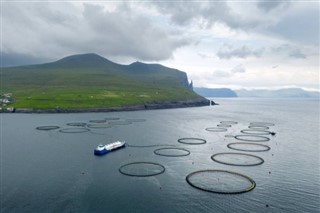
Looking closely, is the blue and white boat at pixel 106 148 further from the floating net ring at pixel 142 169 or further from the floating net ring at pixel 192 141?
the floating net ring at pixel 192 141

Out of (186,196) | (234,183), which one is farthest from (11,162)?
(234,183)

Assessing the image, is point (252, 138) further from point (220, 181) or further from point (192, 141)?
point (220, 181)

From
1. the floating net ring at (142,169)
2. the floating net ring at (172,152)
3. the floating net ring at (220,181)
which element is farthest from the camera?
the floating net ring at (172,152)

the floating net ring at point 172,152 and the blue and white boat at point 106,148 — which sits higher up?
the blue and white boat at point 106,148

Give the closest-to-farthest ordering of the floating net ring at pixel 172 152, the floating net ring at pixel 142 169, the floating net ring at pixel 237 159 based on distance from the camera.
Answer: the floating net ring at pixel 142 169 < the floating net ring at pixel 237 159 < the floating net ring at pixel 172 152

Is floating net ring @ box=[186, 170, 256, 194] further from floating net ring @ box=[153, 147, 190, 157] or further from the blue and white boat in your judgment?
the blue and white boat

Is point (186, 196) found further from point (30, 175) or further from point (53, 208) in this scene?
point (30, 175)

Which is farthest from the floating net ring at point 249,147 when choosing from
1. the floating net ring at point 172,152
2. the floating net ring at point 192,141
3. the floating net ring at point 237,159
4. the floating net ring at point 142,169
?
the floating net ring at point 142,169
